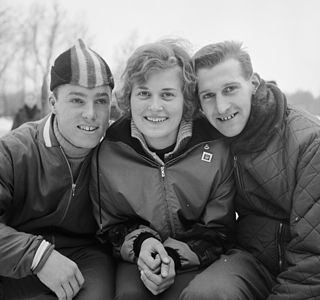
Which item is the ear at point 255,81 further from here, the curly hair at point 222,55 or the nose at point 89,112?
the nose at point 89,112

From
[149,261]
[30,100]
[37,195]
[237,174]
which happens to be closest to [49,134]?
[37,195]

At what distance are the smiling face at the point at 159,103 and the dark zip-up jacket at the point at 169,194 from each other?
0.15 m

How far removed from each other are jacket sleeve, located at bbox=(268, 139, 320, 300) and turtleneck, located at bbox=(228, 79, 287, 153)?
0.79ft

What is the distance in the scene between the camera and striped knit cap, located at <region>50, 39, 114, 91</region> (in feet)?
7.52

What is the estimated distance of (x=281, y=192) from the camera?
220 cm

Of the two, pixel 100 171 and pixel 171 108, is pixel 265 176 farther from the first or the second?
pixel 100 171


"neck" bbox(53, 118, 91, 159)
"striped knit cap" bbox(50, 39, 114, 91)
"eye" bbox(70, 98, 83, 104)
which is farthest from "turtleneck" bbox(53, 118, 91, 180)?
"striped knit cap" bbox(50, 39, 114, 91)

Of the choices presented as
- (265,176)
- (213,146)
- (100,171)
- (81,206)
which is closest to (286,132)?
(265,176)

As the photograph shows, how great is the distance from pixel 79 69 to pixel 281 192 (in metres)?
1.41

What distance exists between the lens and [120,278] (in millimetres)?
2236

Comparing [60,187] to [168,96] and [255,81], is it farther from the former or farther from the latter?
[255,81]

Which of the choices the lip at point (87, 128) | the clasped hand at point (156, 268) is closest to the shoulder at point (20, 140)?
the lip at point (87, 128)

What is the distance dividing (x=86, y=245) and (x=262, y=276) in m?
1.17

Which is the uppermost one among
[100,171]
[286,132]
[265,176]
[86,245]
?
[286,132]
